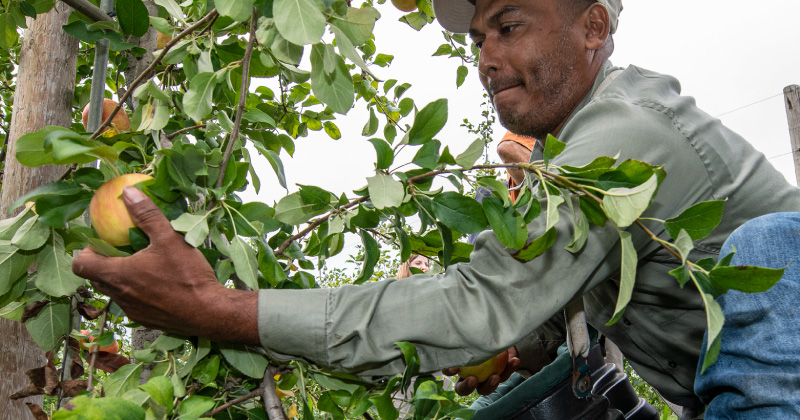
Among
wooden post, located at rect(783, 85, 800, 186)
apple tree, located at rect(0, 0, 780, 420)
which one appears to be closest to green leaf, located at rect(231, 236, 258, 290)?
apple tree, located at rect(0, 0, 780, 420)

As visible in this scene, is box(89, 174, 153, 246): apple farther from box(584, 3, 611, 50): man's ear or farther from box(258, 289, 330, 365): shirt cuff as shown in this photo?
box(584, 3, 611, 50): man's ear

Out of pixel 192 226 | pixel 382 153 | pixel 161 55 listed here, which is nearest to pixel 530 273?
pixel 382 153

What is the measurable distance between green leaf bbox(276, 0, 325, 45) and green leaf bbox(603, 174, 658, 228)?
0.46 metres

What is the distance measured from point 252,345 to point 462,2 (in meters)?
1.52

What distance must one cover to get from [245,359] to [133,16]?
802mm

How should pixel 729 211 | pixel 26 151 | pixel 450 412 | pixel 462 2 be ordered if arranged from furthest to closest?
pixel 462 2 → pixel 729 211 → pixel 450 412 → pixel 26 151

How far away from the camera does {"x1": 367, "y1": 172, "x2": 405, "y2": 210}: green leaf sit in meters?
1.02

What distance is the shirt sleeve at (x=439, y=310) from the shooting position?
42.5 inches

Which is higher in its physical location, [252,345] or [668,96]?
[668,96]

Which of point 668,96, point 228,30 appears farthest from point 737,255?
point 228,30

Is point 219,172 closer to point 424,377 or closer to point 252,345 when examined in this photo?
point 252,345

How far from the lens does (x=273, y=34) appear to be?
1.01 metres

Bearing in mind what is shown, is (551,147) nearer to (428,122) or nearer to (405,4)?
(428,122)

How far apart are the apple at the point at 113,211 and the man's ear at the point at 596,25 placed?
4.44 ft
